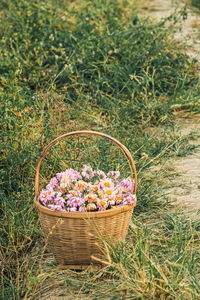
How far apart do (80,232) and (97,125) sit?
231cm

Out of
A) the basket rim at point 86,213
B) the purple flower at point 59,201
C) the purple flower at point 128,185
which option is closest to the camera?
the basket rim at point 86,213

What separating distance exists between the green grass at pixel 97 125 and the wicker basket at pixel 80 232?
86 millimetres

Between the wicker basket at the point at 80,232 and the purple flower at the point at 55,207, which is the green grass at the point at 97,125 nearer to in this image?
the wicker basket at the point at 80,232

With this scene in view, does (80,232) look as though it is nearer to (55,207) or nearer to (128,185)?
(55,207)

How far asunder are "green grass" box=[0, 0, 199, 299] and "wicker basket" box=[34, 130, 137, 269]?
9 cm

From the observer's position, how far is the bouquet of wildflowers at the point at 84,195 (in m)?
2.36

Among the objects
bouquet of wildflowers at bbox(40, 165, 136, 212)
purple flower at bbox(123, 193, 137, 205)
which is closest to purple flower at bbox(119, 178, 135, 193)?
bouquet of wildflowers at bbox(40, 165, 136, 212)

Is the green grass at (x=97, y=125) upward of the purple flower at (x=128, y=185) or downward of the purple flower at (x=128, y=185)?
downward

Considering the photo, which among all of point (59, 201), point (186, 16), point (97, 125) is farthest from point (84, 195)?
point (186, 16)

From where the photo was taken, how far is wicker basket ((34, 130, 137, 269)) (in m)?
2.26

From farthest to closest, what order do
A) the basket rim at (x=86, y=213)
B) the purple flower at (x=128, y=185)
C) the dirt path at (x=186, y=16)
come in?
the dirt path at (x=186, y=16)
the purple flower at (x=128, y=185)
the basket rim at (x=86, y=213)

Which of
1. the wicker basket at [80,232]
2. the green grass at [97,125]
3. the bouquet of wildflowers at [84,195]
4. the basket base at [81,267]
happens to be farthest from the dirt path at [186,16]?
the basket base at [81,267]

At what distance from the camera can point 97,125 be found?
14.7ft

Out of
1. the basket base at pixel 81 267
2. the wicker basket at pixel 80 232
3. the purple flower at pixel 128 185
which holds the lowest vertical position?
the basket base at pixel 81 267
